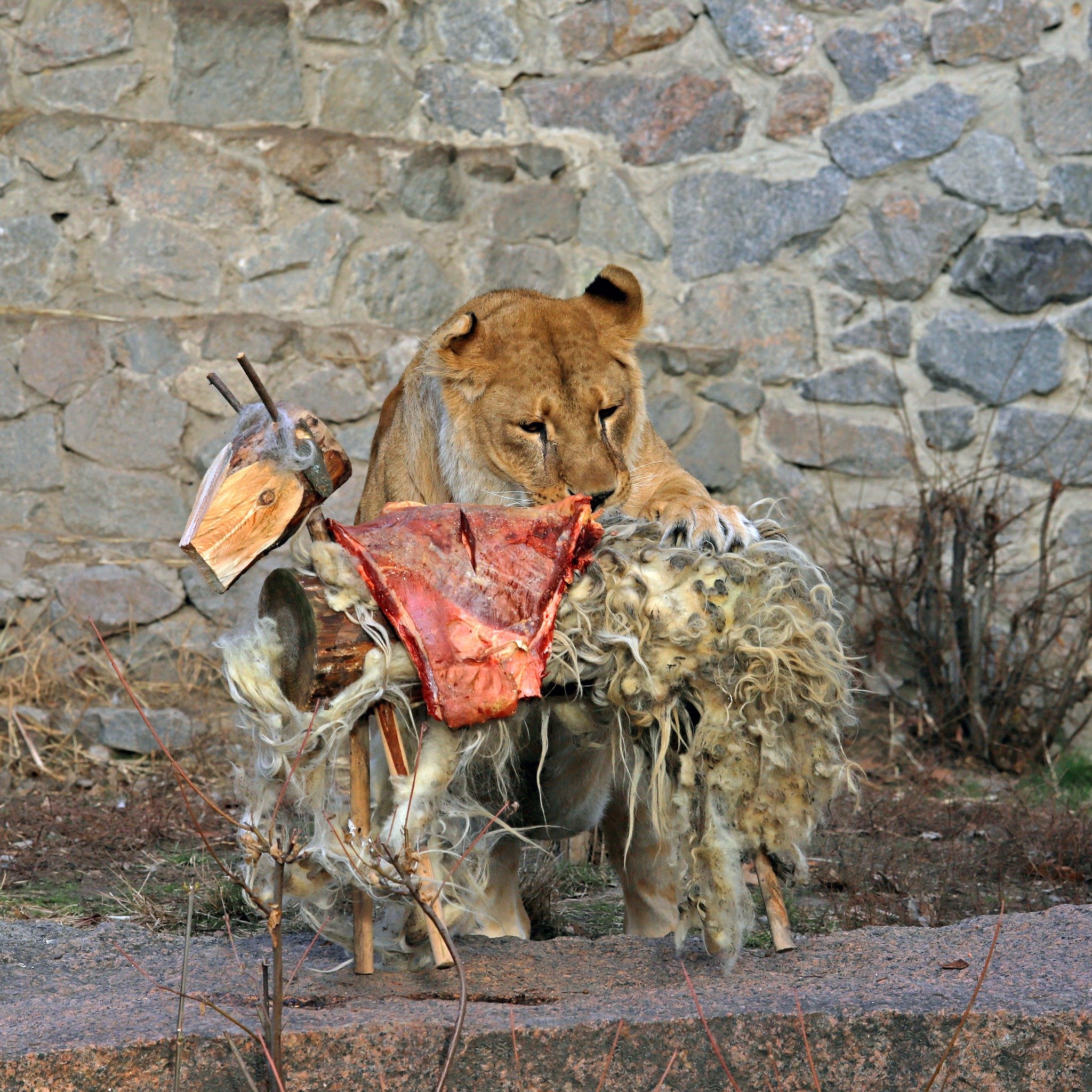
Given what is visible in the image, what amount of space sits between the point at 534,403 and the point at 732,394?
103 inches

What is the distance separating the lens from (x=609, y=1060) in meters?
2.10

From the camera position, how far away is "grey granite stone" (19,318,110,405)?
5383 millimetres

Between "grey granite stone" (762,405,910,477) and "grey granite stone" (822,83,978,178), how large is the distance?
43.1 inches

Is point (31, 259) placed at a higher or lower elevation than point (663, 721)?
higher

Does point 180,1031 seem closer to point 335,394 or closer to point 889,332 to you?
point 335,394

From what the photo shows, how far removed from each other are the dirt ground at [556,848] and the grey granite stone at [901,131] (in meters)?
2.41

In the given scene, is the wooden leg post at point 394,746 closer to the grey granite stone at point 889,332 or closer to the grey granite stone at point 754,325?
the grey granite stone at point 754,325

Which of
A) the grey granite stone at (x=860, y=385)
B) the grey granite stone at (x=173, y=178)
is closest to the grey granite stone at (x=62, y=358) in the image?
the grey granite stone at (x=173, y=178)

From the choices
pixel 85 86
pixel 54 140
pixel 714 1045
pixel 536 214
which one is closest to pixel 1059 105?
pixel 536 214

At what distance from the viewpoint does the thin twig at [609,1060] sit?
209cm

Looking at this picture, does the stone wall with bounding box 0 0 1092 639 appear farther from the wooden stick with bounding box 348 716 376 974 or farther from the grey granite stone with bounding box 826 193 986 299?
the wooden stick with bounding box 348 716 376 974

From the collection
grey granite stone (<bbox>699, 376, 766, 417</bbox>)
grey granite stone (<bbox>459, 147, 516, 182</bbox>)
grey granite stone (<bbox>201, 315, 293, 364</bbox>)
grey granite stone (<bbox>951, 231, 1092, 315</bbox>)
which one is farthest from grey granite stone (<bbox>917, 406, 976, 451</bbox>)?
grey granite stone (<bbox>201, 315, 293, 364</bbox>)

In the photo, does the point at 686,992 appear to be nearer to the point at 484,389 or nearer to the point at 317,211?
the point at 484,389

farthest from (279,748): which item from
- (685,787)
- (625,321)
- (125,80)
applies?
(125,80)
